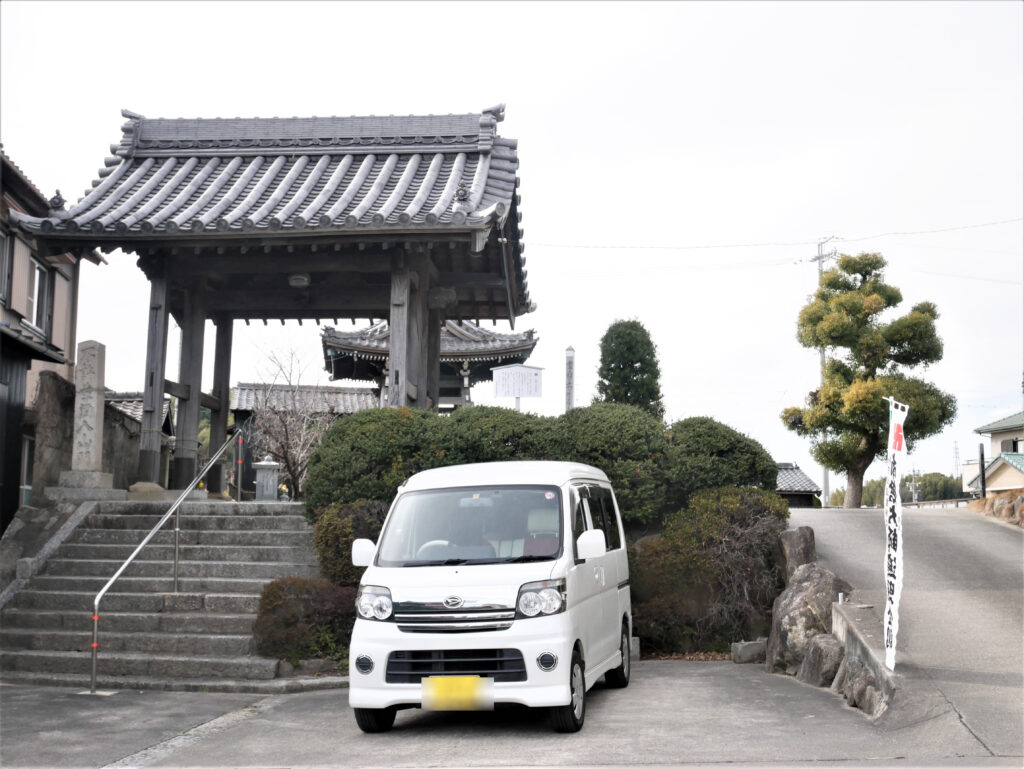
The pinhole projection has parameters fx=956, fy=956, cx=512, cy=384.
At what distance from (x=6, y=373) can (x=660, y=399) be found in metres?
14.9

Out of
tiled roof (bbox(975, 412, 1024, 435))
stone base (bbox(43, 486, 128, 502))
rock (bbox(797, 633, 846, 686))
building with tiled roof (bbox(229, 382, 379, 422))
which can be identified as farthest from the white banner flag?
tiled roof (bbox(975, 412, 1024, 435))

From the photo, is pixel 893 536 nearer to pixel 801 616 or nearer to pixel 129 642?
pixel 801 616

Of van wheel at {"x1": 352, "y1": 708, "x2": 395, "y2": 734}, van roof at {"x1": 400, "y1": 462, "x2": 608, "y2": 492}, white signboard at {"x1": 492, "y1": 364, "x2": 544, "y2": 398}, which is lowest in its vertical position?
van wheel at {"x1": 352, "y1": 708, "x2": 395, "y2": 734}

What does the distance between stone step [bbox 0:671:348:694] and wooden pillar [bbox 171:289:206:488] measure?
5.99 metres

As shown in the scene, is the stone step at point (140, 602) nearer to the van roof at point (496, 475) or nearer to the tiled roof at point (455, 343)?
the van roof at point (496, 475)

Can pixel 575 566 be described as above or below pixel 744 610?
above

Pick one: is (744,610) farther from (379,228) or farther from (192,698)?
(379,228)

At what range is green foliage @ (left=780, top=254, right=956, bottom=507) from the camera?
901 inches

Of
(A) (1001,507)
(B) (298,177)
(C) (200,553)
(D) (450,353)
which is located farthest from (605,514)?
(D) (450,353)

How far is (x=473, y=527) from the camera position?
755cm

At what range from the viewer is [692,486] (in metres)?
11.9

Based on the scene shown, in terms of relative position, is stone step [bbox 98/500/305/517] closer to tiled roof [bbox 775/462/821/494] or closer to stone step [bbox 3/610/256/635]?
stone step [bbox 3/610/256/635]

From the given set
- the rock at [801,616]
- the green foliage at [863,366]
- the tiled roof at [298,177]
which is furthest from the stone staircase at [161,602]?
the green foliage at [863,366]

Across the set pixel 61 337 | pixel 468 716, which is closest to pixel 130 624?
pixel 468 716
